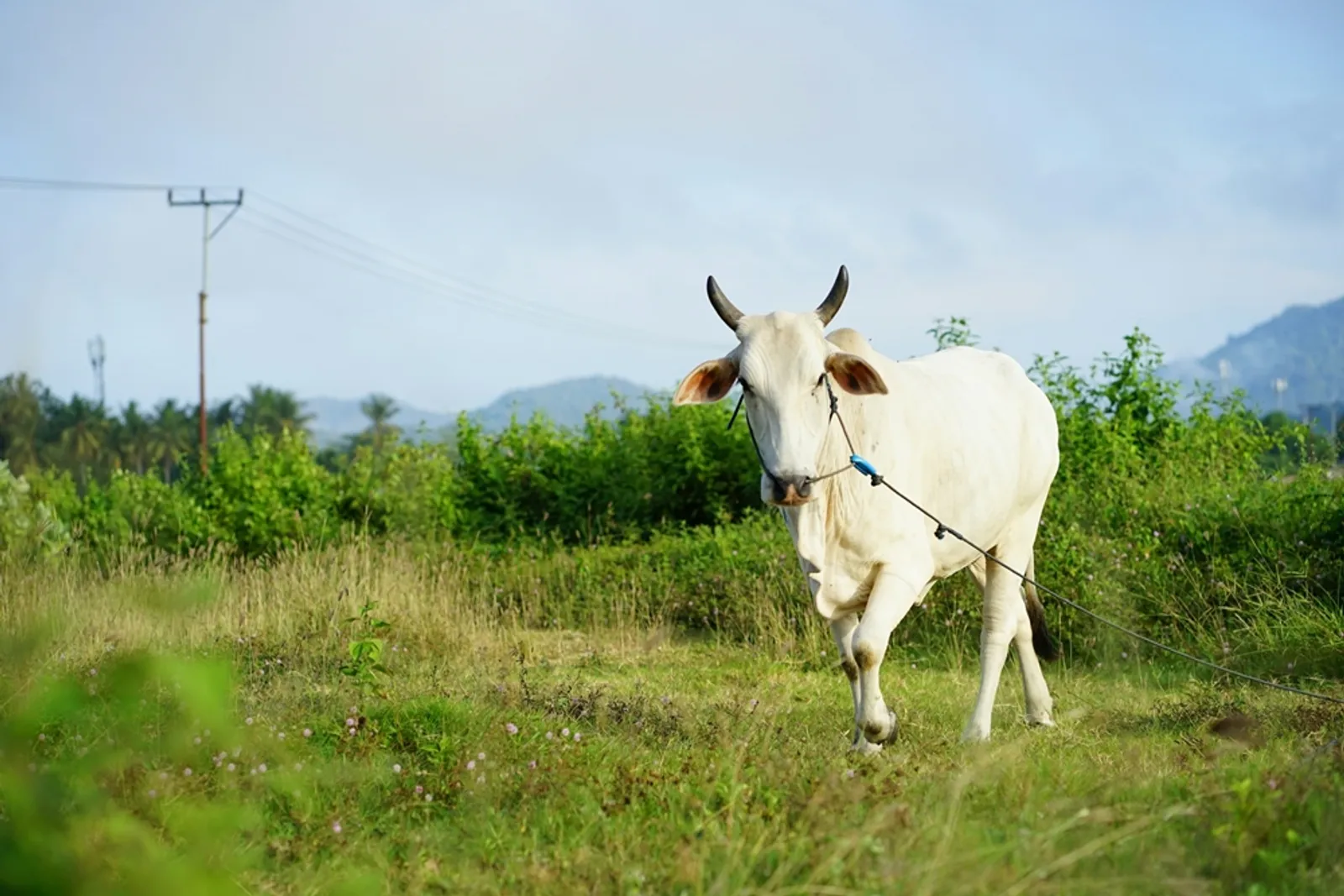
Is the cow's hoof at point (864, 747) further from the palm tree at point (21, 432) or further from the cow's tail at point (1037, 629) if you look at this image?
the palm tree at point (21, 432)

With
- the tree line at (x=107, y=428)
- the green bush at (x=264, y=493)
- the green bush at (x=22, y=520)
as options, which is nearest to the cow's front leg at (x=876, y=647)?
the green bush at (x=22, y=520)

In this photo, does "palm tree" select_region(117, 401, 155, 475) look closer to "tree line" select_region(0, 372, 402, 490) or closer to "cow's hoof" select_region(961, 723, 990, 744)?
"tree line" select_region(0, 372, 402, 490)

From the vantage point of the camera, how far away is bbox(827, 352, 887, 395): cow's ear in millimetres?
5375

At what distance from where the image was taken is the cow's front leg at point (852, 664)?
5.53 meters

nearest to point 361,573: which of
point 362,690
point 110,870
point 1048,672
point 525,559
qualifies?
point 525,559

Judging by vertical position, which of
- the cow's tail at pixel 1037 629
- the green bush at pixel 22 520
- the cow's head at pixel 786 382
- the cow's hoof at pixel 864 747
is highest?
the cow's head at pixel 786 382

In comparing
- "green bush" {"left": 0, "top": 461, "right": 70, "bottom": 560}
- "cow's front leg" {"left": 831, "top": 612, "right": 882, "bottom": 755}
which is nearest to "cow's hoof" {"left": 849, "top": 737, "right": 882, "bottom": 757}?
"cow's front leg" {"left": 831, "top": 612, "right": 882, "bottom": 755}

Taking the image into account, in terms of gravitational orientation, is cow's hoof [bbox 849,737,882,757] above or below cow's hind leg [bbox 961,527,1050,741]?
below

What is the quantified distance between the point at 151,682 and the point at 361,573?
8.57 meters

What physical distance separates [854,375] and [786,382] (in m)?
0.37

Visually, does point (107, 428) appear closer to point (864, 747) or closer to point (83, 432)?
point (83, 432)

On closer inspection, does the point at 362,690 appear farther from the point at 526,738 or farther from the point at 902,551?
the point at 902,551

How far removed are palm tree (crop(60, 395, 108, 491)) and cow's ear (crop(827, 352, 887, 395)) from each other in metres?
67.8

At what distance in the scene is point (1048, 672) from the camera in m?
8.57
